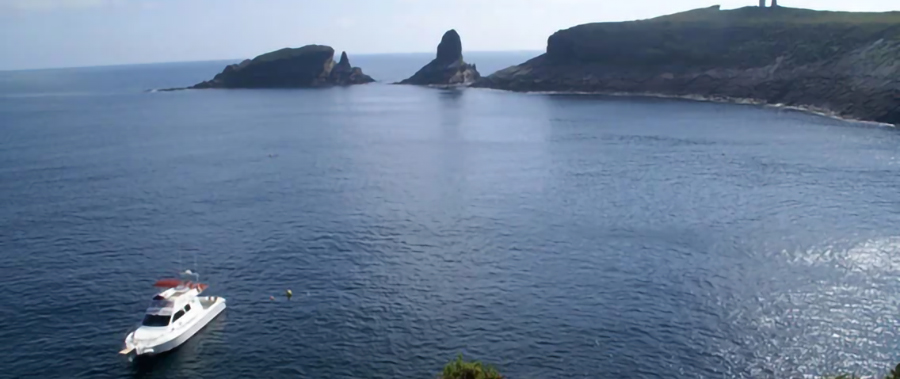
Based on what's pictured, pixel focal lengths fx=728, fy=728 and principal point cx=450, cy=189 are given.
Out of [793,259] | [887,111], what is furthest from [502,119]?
[793,259]

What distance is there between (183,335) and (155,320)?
8.69ft

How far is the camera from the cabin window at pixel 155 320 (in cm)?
5988

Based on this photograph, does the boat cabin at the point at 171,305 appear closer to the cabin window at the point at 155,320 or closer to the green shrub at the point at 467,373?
the cabin window at the point at 155,320

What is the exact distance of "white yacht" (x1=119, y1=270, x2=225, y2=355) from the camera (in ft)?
188

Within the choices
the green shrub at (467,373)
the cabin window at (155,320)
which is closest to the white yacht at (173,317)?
the cabin window at (155,320)

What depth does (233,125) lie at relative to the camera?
7712 inches

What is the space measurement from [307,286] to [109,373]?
20605 millimetres

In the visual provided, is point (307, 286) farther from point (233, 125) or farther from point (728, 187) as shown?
point (233, 125)

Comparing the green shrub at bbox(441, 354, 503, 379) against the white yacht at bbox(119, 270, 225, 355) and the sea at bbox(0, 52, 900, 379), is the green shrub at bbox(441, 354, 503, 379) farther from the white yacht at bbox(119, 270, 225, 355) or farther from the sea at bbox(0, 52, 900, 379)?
the white yacht at bbox(119, 270, 225, 355)

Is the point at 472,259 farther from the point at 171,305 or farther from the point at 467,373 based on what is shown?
the point at 467,373

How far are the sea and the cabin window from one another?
2145 mm

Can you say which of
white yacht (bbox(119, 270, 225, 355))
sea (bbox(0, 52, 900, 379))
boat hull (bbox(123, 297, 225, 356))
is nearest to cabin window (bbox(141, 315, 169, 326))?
white yacht (bbox(119, 270, 225, 355))

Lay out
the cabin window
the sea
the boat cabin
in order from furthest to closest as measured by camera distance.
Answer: the boat cabin → the cabin window → the sea

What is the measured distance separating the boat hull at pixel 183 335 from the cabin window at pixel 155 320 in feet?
5.12
